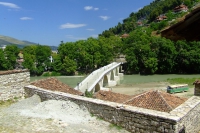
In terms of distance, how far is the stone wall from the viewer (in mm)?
9281

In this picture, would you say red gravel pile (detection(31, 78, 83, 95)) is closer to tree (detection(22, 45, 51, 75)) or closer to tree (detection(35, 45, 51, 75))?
tree (detection(22, 45, 51, 75))

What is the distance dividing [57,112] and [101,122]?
1.67 meters

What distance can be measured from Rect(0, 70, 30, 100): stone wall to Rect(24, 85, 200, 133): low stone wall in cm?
349

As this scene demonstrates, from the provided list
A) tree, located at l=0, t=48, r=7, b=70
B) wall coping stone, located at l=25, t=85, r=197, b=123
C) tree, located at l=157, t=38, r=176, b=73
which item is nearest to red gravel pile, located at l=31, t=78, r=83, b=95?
wall coping stone, located at l=25, t=85, r=197, b=123

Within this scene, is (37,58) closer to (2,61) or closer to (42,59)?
(42,59)

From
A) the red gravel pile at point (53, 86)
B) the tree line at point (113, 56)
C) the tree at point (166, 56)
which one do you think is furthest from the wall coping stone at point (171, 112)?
the tree at point (166, 56)

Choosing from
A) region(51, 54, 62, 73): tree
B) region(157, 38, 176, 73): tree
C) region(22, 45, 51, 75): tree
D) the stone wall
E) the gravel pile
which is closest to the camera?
the gravel pile

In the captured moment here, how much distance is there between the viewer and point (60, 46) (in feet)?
163

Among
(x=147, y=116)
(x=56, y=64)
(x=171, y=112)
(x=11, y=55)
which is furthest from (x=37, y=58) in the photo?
(x=171, y=112)

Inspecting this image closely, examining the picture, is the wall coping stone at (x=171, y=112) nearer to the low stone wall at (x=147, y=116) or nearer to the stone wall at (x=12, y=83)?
the low stone wall at (x=147, y=116)

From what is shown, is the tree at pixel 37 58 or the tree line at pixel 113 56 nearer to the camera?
the tree line at pixel 113 56

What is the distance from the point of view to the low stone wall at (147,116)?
503cm

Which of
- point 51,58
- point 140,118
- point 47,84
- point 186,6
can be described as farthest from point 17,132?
point 186,6

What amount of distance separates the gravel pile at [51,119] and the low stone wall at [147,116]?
0.24 m
